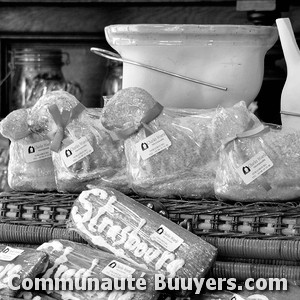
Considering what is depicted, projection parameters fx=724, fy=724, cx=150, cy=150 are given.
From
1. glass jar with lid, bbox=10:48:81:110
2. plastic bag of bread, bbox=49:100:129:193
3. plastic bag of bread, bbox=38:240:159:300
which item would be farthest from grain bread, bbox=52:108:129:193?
glass jar with lid, bbox=10:48:81:110

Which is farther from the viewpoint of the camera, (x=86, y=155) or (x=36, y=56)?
(x=36, y=56)

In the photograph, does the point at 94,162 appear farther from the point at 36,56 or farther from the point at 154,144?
the point at 36,56

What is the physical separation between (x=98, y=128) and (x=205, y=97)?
21cm

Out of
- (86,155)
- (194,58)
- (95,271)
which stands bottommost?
(95,271)

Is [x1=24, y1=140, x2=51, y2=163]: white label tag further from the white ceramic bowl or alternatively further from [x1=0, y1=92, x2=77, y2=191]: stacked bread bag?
the white ceramic bowl

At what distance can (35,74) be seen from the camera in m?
2.24

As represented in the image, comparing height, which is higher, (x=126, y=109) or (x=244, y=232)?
(x=126, y=109)

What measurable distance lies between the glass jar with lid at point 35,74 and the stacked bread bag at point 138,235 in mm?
1264

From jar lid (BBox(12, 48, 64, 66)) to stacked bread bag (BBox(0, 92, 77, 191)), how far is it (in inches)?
43.9

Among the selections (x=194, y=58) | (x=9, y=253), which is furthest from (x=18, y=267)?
(x=194, y=58)

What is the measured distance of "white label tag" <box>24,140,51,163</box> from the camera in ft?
3.77

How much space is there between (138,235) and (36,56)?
1389 mm

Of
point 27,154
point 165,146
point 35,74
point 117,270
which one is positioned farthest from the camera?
point 35,74

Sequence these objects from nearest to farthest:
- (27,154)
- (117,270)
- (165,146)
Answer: (117,270) < (165,146) < (27,154)
